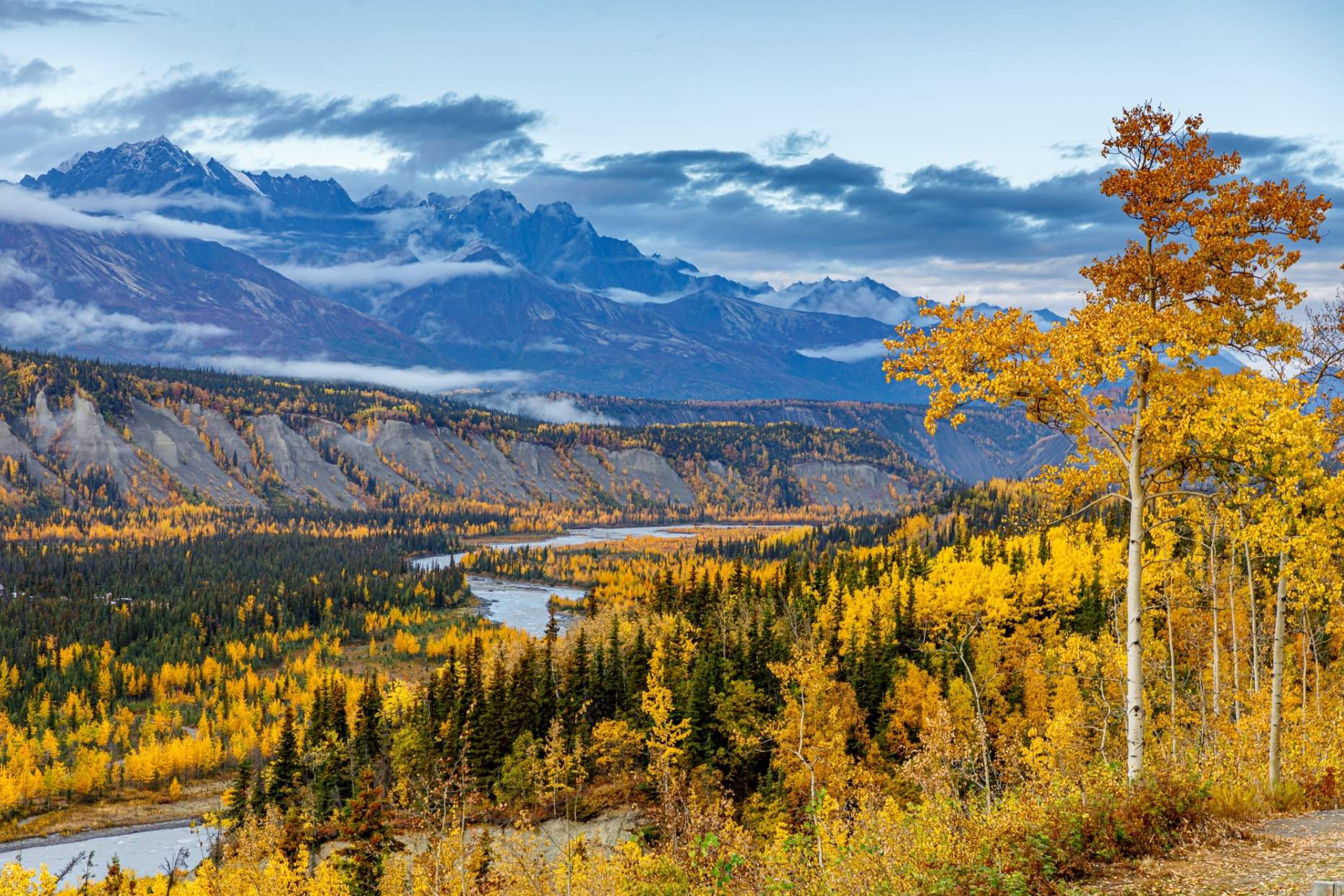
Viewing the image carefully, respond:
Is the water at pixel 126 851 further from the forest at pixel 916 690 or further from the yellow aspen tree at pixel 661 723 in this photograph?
the yellow aspen tree at pixel 661 723

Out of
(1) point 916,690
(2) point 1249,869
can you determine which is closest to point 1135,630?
(2) point 1249,869

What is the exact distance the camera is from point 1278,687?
956 inches

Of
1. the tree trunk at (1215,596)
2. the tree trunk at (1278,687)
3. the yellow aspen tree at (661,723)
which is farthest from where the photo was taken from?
the yellow aspen tree at (661,723)

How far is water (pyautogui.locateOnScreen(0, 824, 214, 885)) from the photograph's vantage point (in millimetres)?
100938

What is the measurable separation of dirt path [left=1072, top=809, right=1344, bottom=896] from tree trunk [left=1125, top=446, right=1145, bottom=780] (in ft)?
8.12

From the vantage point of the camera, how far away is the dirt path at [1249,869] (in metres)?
15.4

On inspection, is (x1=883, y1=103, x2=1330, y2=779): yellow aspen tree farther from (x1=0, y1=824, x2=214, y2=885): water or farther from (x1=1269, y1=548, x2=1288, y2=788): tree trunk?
(x1=0, y1=824, x2=214, y2=885): water

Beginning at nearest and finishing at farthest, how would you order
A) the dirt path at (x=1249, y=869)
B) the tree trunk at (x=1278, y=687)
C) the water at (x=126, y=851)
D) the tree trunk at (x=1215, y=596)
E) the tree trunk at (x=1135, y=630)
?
A: the dirt path at (x=1249, y=869) → the tree trunk at (x=1135, y=630) → the tree trunk at (x=1278, y=687) → the tree trunk at (x=1215, y=596) → the water at (x=126, y=851)

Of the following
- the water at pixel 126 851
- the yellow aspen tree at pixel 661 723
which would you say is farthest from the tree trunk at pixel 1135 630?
the water at pixel 126 851

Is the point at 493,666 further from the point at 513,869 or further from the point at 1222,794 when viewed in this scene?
the point at 1222,794

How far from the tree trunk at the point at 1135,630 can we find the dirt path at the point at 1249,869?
2474 mm

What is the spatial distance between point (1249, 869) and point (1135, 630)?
5435 millimetres

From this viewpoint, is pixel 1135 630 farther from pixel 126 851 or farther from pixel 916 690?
pixel 126 851

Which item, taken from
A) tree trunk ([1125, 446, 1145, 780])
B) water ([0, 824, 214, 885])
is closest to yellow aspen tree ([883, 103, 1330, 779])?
tree trunk ([1125, 446, 1145, 780])
